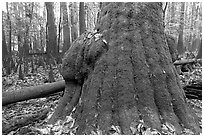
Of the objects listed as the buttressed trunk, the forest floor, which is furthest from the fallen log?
the buttressed trunk

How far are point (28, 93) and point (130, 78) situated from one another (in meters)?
2.49

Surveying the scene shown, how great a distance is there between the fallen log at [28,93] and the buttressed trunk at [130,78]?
157 centimetres

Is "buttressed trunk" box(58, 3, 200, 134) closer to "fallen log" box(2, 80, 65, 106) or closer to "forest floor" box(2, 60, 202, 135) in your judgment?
"forest floor" box(2, 60, 202, 135)

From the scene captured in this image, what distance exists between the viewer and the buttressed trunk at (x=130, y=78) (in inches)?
111

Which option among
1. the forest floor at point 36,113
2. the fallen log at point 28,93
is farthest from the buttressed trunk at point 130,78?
the fallen log at point 28,93

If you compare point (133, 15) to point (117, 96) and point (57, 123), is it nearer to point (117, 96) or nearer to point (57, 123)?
point (117, 96)

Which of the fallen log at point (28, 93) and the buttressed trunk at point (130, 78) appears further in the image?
the fallen log at point (28, 93)

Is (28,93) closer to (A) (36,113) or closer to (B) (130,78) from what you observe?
(A) (36,113)

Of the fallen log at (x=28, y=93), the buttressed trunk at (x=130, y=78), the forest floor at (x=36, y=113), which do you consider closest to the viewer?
the buttressed trunk at (x=130, y=78)

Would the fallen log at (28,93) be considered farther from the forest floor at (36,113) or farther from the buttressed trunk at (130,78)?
the buttressed trunk at (130,78)

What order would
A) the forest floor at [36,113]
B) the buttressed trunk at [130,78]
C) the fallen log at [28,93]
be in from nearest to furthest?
1. the buttressed trunk at [130,78]
2. the forest floor at [36,113]
3. the fallen log at [28,93]

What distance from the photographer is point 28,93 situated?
4.33 m

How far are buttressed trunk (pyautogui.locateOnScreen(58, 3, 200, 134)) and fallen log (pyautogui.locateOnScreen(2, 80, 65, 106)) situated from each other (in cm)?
157

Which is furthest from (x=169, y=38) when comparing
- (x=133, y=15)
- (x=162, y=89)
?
(x=162, y=89)
